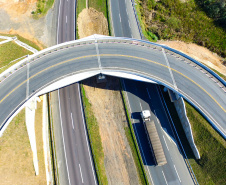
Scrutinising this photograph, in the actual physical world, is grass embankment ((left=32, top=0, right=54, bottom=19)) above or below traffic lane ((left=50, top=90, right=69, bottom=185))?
above

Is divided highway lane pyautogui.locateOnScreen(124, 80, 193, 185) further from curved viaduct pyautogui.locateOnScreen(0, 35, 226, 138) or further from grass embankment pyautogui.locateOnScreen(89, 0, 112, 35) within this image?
grass embankment pyautogui.locateOnScreen(89, 0, 112, 35)

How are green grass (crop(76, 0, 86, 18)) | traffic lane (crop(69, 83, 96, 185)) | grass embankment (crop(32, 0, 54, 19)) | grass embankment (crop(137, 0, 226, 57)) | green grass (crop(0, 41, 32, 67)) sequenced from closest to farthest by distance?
traffic lane (crop(69, 83, 96, 185))
green grass (crop(0, 41, 32, 67))
grass embankment (crop(137, 0, 226, 57))
grass embankment (crop(32, 0, 54, 19))
green grass (crop(76, 0, 86, 18))

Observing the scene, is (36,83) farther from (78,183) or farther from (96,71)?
(78,183)

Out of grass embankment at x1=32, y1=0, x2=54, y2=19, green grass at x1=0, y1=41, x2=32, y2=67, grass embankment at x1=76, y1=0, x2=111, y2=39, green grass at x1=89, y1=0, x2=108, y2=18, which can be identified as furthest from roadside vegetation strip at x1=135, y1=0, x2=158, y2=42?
green grass at x1=0, y1=41, x2=32, y2=67

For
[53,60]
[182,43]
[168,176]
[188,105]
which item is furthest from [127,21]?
[168,176]

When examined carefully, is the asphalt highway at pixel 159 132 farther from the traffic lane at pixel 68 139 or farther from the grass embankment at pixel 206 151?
the traffic lane at pixel 68 139

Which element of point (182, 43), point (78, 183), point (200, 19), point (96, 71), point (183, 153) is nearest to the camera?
point (78, 183)

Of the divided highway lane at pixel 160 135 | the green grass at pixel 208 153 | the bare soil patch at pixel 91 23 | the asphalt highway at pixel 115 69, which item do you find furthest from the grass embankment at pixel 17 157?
the green grass at pixel 208 153

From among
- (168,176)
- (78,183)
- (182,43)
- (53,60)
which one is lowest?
(168,176)
